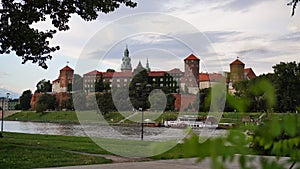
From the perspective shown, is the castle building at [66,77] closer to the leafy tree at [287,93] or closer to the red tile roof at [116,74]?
the red tile roof at [116,74]

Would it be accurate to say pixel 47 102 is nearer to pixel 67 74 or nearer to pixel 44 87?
pixel 44 87

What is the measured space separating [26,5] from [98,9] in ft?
6.47

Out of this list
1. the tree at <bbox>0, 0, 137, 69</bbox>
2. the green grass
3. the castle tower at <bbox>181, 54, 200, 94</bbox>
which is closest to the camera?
the castle tower at <bbox>181, 54, 200, 94</bbox>

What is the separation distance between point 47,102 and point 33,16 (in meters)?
57.0

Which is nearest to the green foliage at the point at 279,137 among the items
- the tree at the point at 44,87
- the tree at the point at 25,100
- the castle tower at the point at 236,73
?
the castle tower at the point at 236,73

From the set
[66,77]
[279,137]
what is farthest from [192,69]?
[66,77]

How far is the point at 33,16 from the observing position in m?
12.2

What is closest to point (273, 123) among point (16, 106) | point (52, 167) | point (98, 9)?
point (52, 167)

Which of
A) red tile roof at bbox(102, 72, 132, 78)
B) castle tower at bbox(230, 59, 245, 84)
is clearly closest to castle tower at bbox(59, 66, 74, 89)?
red tile roof at bbox(102, 72, 132, 78)

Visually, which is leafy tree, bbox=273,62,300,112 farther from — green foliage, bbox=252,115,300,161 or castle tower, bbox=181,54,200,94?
castle tower, bbox=181,54,200,94

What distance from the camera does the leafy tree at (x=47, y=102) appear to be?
65500 mm

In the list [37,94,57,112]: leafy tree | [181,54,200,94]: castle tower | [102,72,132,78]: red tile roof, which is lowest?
[181,54,200,94]: castle tower

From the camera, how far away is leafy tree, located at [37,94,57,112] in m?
65.5

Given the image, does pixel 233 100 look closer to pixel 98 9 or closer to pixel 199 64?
pixel 199 64
